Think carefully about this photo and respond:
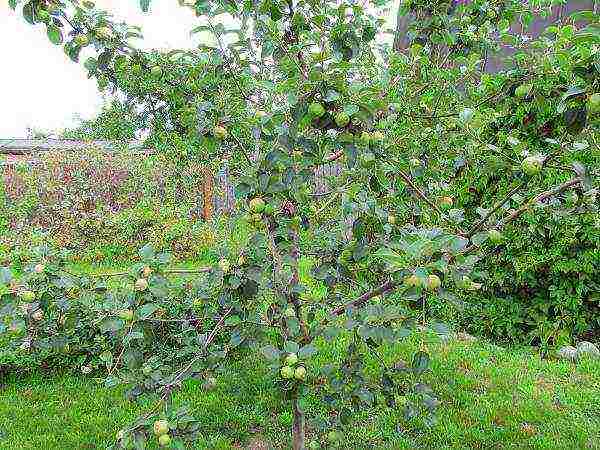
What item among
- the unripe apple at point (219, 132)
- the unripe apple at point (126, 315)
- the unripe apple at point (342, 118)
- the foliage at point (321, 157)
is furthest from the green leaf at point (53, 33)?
the unripe apple at point (342, 118)

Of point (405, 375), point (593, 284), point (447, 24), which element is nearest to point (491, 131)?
point (593, 284)

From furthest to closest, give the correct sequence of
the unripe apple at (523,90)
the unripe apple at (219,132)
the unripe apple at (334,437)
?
the unripe apple at (334,437) < the unripe apple at (219,132) < the unripe apple at (523,90)

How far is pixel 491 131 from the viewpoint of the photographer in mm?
3760

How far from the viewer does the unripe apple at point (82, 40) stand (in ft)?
5.86

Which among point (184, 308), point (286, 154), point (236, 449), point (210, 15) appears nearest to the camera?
point (286, 154)

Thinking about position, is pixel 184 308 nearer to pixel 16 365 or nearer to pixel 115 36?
pixel 115 36

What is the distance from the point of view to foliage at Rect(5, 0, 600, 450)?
58.2 inches

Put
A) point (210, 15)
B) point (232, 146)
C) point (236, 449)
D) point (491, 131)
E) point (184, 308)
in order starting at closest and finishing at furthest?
1. point (210, 15)
2. point (232, 146)
3. point (184, 308)
4. point (236, 449)
5. point (491, 131)

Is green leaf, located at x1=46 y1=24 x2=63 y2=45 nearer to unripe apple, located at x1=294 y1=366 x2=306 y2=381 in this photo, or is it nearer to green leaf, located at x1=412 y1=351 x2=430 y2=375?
unripe apple, located at x1=294 y1=366 x2=306 y2=381

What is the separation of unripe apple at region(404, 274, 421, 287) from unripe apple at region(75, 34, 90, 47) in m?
1.21

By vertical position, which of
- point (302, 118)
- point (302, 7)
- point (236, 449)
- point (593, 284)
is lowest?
point (236, 449)

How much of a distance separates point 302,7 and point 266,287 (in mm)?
889

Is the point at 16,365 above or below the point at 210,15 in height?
below

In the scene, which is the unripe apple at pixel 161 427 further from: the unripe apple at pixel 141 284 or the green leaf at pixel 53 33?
the green leaf at pixel 53 33
